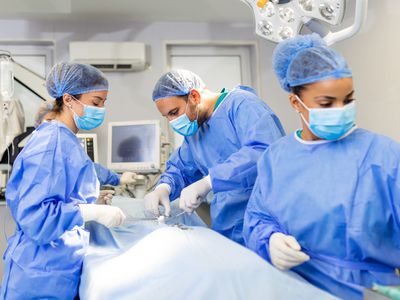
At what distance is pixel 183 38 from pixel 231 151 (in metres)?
2.19

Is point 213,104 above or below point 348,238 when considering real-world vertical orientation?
above

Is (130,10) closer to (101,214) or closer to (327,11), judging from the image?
(327,11)

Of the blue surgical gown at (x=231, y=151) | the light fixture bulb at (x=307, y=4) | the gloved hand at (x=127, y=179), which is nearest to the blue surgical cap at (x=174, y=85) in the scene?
the blue surgical gown at (x=231, y=151)

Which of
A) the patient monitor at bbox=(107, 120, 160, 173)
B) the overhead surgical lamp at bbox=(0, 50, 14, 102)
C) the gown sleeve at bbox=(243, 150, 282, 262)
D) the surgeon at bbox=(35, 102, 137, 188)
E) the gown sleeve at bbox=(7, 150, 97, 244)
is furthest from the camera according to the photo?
the patient monitor at bbox=(107, 120, 160, 173)

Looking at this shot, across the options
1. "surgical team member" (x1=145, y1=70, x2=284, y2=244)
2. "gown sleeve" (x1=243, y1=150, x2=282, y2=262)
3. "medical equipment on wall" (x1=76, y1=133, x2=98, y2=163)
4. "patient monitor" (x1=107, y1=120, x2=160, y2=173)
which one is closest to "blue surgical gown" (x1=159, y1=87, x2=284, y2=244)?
"surgical team member" (x1=145, y1=70, x2=284, y2=244)

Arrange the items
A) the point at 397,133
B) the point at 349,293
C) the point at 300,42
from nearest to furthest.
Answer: the point at 349,293 < the point at 300,42 < the point at 397,133

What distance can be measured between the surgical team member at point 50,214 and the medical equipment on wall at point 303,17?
2.65 ft

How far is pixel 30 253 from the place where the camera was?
1256 mm

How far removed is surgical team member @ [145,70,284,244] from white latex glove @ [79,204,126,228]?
0.25m

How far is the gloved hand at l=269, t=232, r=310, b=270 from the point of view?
35.4 inches

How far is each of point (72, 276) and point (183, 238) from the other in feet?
1.60

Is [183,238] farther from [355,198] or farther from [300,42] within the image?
[300,42]

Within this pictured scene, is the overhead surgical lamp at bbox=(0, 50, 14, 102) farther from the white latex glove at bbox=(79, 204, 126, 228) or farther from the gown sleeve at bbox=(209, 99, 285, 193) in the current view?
the gown sleeve at bbox=(209, 99, 285, 193)

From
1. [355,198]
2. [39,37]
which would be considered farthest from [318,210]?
[39,37]
